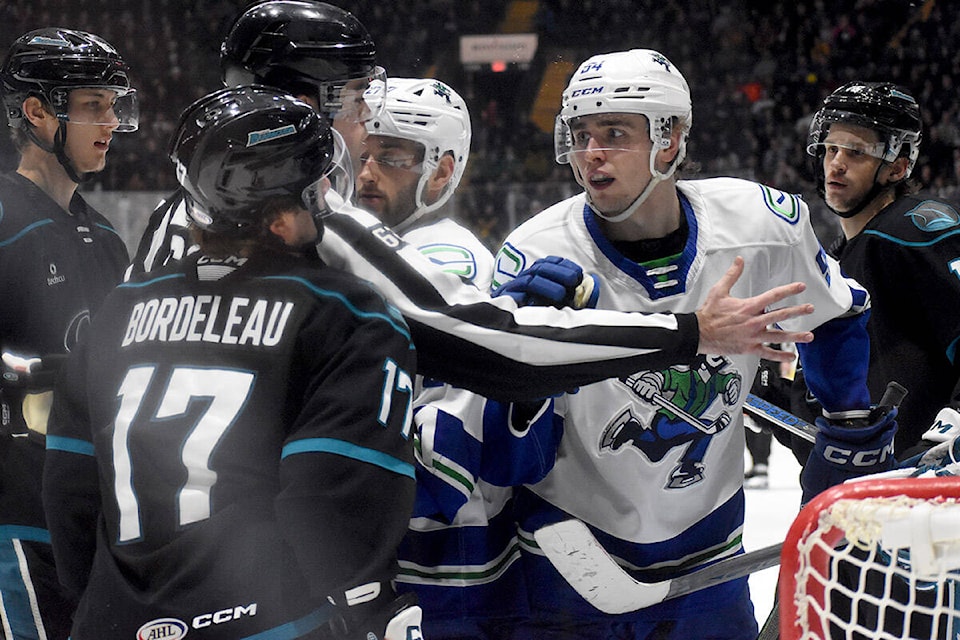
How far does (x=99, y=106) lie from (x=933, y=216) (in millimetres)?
1698

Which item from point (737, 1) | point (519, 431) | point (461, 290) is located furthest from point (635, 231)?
point (737, 1)

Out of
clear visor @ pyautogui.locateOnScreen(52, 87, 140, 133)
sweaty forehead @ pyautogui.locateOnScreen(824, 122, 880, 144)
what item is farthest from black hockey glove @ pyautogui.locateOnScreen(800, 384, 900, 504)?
clear visor @ pyautogui.locateOnScreen(52, 87, 140, 133)

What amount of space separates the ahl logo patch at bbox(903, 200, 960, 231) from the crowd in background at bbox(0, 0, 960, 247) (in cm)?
495

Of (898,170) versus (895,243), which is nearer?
(895,243)

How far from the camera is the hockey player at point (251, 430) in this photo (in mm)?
1159

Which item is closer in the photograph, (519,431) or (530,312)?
(530,312)

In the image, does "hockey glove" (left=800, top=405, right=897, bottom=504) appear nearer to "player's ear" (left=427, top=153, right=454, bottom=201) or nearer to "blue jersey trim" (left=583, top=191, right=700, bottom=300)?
"blue jersey trim" (left=583, top=191, right=700, bottom=300)

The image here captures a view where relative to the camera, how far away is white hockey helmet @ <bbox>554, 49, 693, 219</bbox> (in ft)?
5.96

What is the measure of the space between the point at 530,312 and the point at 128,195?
593cm

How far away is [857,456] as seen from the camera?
6.37 ft

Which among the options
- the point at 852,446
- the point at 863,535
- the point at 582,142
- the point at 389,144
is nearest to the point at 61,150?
the point at 389,144

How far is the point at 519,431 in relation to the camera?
1666 mm

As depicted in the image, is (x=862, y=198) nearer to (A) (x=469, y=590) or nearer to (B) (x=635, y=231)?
(B) (x=635, y=231)

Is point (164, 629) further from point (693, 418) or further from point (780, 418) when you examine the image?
point (780, 418)
